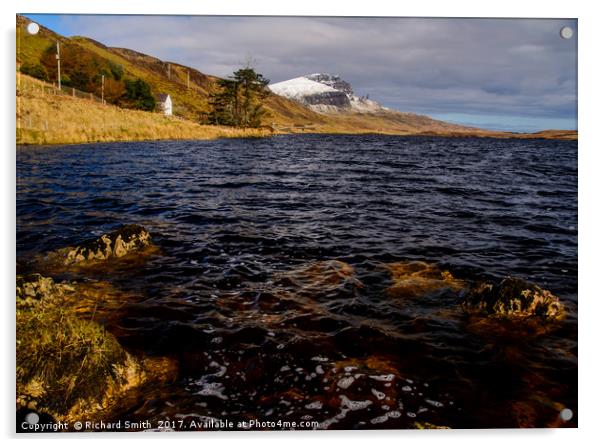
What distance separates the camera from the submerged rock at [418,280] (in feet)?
24.2

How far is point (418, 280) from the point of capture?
25.4 ft

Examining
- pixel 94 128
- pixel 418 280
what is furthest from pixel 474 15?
pixel 94 128

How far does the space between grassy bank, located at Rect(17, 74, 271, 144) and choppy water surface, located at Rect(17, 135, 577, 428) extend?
4.56ft

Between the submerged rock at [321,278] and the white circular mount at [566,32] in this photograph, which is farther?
the submerged rock at [321,278]

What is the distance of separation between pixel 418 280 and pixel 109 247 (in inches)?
240

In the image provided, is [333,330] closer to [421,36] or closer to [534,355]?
[534,355]

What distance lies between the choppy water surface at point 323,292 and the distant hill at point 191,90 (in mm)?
2301

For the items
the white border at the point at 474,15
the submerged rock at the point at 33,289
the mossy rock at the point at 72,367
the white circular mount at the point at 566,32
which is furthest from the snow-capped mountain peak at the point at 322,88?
the mossy rock at the point at 72,367

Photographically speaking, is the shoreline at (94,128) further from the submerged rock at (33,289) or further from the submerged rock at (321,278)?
the submerged rock at (321,278)

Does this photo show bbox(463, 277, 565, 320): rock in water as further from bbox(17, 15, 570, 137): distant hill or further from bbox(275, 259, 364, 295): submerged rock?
bbox(17, 15, 570, 137): distant hill

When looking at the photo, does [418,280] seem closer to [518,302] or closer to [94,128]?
[518,302]

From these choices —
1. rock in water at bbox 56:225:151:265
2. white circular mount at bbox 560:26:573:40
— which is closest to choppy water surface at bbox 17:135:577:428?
rock in water at bbox 56:225:151:265

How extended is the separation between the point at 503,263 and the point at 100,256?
8.04 metres

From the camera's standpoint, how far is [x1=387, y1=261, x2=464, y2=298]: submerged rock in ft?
24.2
